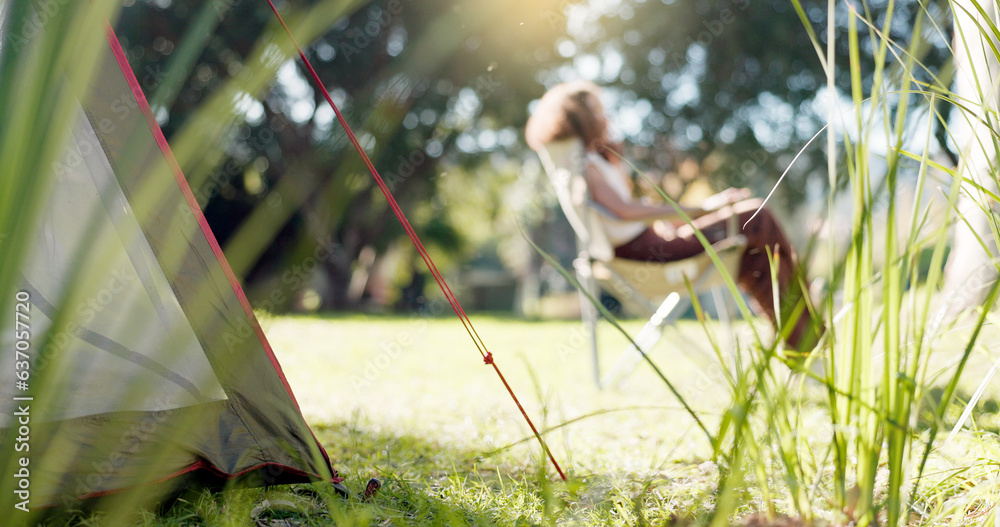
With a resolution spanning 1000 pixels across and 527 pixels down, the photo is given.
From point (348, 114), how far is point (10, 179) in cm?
694

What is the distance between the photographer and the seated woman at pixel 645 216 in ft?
8.68

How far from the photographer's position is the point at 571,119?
295 cm

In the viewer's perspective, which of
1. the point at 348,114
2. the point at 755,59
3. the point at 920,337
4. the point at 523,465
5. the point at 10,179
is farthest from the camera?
the point at 755,59

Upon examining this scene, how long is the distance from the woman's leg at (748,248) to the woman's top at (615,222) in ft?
0.11

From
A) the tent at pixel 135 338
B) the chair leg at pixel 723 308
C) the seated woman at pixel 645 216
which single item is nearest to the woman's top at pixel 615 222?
the seated woman at pixel 645 216

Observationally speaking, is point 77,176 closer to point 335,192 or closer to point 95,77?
point 95,77

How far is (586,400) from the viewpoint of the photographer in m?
2.67

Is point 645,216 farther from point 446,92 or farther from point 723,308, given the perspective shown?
point 446,92

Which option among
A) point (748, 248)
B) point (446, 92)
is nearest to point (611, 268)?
point (748, 248)

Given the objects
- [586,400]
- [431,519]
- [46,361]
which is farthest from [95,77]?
[586,400]

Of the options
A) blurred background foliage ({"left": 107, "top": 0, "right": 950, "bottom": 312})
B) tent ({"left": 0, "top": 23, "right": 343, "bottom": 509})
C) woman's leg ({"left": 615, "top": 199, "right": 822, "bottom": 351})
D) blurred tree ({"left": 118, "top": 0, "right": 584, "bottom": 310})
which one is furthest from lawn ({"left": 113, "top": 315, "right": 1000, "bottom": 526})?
blurred background foliage ({"left": 107, "top": 0, "right": 950, "bottom": 312})

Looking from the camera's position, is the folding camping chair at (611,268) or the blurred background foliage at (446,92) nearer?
the folding camping chair at (611,268)

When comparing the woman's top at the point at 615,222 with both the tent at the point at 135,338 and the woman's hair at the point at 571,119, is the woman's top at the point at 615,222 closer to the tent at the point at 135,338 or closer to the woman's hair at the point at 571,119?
the woman's hair at the point at 571,119

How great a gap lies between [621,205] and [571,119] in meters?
0.47
